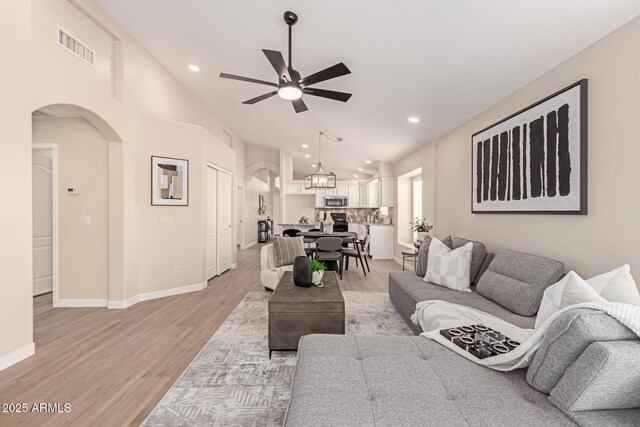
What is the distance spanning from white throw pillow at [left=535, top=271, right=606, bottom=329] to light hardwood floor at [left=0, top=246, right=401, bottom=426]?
2621 mm

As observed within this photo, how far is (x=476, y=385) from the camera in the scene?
4.28ft

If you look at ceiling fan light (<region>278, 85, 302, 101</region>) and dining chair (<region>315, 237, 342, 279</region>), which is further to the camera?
dining chair (<region>315, 237, 342, 279</region>)

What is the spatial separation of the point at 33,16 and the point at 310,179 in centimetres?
491

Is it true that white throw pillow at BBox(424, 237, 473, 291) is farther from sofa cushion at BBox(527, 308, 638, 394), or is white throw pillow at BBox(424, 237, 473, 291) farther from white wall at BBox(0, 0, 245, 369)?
white wall at BBox(0, 0, 245, 369)

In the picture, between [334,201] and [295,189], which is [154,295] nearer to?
[295,189]

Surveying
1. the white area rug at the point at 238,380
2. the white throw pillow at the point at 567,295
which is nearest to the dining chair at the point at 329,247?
the white area rug at the point at 238,380

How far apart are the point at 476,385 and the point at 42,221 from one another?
5.79m

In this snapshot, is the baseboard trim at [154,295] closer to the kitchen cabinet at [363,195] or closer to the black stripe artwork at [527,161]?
the black stripe artwork at [527,161]

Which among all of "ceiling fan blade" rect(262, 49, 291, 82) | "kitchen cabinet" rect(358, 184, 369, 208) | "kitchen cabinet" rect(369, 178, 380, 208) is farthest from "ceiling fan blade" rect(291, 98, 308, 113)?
"kitchen cabinet" rect(358, 184, 369, 208)

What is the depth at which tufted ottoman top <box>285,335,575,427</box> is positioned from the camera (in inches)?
42.6

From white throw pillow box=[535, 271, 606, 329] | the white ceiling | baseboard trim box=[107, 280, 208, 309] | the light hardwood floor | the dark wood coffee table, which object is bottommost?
the light hardwood floor

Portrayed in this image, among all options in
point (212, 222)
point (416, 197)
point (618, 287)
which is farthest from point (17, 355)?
point (416, 197)

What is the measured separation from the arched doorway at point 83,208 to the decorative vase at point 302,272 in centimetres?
246

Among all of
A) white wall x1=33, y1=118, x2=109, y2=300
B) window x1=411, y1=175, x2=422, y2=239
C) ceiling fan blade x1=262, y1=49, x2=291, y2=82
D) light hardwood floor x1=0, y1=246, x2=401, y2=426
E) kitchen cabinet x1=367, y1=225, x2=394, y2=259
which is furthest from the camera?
kitchen cabinet x1=367, y1=225, x2=394, y2=259
